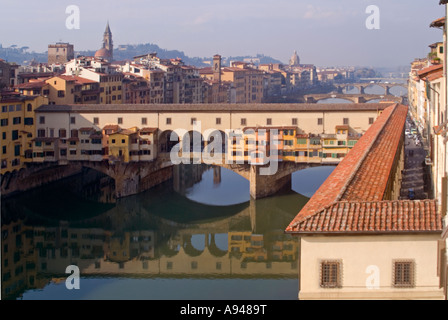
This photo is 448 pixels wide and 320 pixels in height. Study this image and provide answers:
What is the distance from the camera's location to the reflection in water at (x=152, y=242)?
1491 cm

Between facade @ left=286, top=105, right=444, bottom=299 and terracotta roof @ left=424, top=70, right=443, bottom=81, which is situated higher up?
terracotta roof @ left=424, top=70, right=443, bottom=81

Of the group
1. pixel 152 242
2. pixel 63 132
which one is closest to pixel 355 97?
pixel 63 132

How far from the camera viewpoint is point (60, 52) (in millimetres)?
56188

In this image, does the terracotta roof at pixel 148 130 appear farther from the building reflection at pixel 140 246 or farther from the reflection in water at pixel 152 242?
the building reflection at pixel 140 246

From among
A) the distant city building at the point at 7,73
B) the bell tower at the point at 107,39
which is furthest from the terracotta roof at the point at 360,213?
the bell tower at the point at 107,39

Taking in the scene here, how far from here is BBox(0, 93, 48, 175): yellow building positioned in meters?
23.9

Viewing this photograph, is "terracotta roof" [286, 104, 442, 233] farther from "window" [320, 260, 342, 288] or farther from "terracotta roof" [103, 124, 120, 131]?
"terracotta roof" [103, 124, 120, 131]

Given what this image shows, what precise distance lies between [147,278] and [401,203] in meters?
8.64

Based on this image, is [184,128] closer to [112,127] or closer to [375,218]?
[112,127]

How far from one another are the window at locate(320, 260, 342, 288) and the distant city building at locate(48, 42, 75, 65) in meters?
50.4

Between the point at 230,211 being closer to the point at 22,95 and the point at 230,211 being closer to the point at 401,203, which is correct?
the point at 22,95

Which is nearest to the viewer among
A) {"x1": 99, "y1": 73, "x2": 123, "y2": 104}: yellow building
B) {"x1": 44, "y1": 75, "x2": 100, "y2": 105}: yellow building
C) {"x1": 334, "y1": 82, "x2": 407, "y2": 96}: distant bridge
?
{"x1": 44, "y1": 75, "x2": 100, "y2": 105}: yellow building

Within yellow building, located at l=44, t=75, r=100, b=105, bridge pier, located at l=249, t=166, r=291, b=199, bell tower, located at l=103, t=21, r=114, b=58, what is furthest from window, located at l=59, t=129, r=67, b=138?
bell tower, located at l=103, t=21, r=114, b=58
